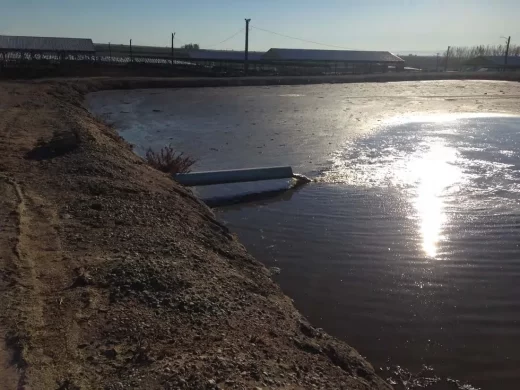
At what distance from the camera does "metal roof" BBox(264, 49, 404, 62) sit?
9340cm

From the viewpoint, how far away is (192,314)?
5.66m

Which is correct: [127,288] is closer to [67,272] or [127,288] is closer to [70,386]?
[67,272]

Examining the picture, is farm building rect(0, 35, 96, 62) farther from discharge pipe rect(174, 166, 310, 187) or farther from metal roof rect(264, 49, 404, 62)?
discharge pipe rect(174, 166, 310, 187)

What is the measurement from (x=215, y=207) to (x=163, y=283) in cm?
644

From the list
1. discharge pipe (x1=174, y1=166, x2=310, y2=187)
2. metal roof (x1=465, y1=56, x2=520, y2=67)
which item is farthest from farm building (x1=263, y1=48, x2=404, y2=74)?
discharge pipe (x1=174, y1=166, x2=310, y2=187)

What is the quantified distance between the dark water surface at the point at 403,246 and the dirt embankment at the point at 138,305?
3.01 ft

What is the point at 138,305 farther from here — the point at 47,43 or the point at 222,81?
the point at 47,43

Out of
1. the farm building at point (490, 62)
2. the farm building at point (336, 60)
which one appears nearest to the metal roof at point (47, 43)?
the farm building at point (336, 60)

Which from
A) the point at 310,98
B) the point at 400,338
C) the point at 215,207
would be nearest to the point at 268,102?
the point at 310,98

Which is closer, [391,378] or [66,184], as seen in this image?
[391,378]

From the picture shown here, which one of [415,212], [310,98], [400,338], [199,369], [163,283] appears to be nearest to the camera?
[199,369]

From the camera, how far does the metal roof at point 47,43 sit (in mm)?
76375

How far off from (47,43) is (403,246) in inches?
3094

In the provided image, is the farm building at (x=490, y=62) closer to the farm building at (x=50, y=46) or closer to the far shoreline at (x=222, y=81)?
the far shoreline at (x=222, y=81)
